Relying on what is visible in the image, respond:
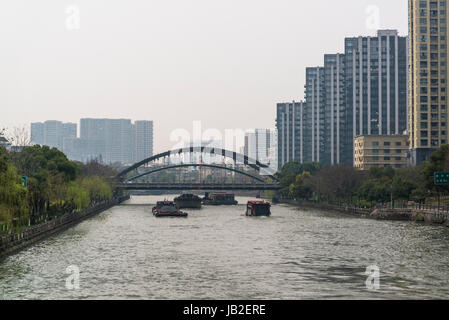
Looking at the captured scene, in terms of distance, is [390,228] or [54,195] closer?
[390,228]

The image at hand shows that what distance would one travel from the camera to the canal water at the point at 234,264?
1560 inches

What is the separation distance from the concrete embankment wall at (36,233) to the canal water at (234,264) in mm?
1178

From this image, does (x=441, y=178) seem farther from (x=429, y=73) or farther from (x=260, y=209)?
(x=429, y=73)

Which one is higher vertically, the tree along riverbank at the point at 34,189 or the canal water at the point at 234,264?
the tree along riverbank at the point at 34,189

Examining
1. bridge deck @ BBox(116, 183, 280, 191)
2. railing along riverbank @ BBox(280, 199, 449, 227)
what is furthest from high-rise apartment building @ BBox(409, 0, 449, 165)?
bridge deck @ BBox(116, 183, 280, 191)

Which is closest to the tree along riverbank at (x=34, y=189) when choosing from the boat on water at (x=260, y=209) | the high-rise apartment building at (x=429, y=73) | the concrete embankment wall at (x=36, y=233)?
the concrete embankment wall at (x=36, y=233)

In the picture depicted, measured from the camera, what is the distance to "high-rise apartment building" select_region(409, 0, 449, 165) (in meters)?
160

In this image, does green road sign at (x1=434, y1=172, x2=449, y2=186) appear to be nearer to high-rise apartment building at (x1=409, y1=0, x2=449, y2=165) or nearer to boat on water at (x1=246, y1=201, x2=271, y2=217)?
boat on water at (x1=246, y1=201, x2=271, y2=217)

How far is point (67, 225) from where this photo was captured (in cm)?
9019

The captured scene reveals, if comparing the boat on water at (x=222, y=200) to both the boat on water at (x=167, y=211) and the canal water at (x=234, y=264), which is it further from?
the canal water at (x=234, y=264)

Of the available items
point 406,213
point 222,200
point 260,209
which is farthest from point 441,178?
point 222,200
